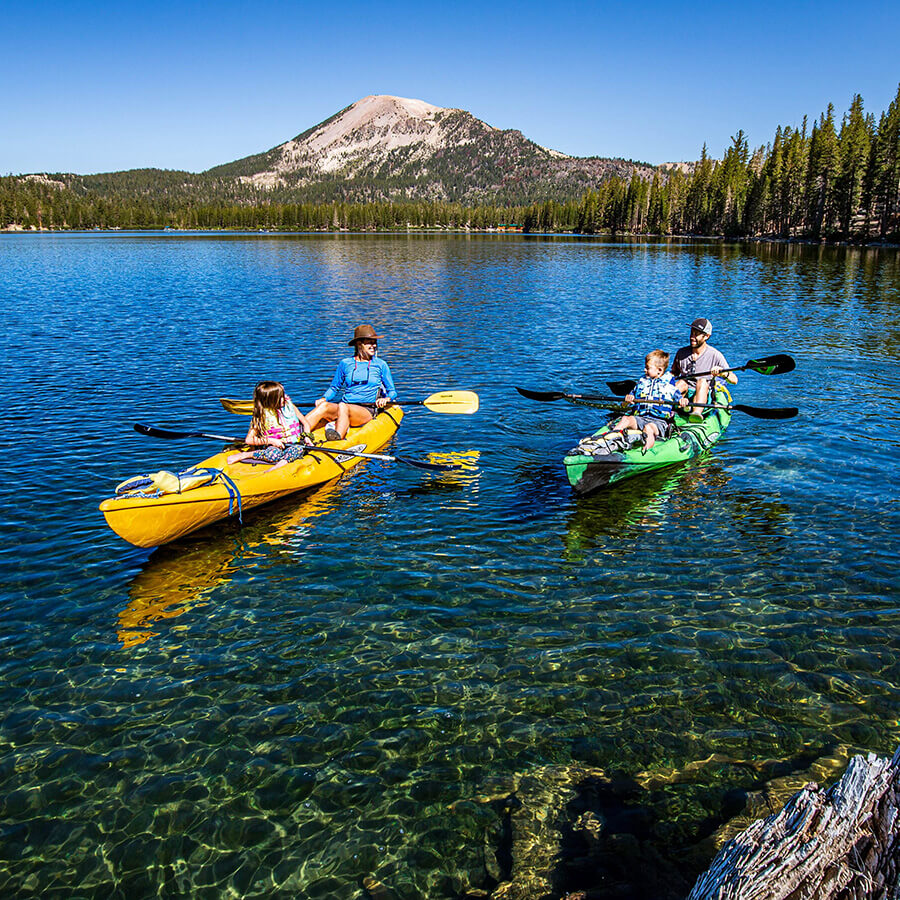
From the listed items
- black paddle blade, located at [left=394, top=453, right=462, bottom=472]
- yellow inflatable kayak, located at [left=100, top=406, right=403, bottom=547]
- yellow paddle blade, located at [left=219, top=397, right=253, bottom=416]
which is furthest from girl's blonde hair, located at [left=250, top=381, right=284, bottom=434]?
yellow paddle blade, located at [left=219, top=397, right=253, bottom=416]

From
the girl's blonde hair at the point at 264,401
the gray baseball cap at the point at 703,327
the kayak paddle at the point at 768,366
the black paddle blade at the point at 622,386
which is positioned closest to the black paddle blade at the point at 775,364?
the kayak paddle at the point at 768,366

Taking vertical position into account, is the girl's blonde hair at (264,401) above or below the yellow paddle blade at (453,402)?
above

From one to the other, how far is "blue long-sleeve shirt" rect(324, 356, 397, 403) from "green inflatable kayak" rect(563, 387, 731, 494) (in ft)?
16.8

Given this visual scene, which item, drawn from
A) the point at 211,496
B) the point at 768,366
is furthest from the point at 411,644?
the point at 768,366

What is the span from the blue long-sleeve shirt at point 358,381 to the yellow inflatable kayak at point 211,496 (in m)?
1.77

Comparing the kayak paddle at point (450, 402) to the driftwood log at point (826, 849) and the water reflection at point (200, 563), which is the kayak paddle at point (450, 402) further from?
the driftwood log at point (826, 849)

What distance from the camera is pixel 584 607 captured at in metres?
9.11

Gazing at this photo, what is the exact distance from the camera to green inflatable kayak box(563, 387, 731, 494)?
40.4ft

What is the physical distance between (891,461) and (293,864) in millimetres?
14557

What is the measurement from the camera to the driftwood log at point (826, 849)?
12.1 feet

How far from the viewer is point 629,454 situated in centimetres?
1289

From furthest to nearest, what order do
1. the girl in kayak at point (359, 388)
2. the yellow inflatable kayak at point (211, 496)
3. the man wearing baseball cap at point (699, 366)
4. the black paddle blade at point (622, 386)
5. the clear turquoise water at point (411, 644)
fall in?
the black paddle blade at point (622, 386) → the man wearing baseball cap at point (699, 366) → the girl in kayak at point (359, 388) → the yellow inflatable kayak at point (211, 496) → the clear turquoise water at point (411, 644)

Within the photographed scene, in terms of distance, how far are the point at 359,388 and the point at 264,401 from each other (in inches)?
138

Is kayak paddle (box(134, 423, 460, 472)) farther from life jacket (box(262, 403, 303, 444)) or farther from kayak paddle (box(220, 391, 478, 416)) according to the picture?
kayak paddle (box(220, 391, 478, 416))
